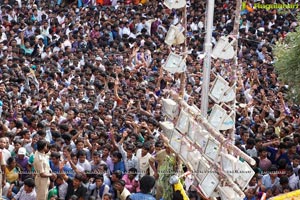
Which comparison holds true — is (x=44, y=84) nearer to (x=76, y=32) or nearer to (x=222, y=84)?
(x=76, y=32)

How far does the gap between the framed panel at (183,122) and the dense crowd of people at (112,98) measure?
2.28 ft

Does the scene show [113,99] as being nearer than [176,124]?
No

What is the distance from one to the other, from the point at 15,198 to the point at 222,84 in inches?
124

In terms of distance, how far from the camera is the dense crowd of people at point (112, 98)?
10.7 metres

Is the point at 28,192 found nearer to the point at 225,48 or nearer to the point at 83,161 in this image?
the point at 83,161

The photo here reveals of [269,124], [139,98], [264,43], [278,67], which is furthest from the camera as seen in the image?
[264,43]

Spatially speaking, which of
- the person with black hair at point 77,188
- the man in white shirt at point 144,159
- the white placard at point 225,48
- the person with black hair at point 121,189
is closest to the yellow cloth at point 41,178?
the person with black hair at point 77,188

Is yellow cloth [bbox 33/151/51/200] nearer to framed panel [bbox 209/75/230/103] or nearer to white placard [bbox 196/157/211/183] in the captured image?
white placard [bbox 196/157/211/183]

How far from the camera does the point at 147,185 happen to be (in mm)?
8789

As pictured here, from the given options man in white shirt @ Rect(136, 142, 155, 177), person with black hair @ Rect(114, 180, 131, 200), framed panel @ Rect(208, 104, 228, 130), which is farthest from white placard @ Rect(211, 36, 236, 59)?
man in white shirt @ Rect(136, 142, 155, 177)

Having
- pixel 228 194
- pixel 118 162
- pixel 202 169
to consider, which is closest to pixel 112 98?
pixel 118 162

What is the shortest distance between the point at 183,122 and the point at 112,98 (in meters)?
5.26

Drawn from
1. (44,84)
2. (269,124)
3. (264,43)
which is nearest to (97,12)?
(264,43)

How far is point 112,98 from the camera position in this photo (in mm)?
14844
